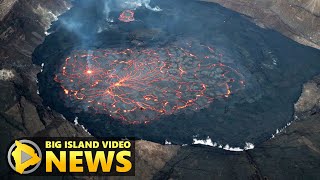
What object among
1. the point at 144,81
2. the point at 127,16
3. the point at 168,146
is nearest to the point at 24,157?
the point at 168,146

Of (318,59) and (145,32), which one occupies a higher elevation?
(145,32)

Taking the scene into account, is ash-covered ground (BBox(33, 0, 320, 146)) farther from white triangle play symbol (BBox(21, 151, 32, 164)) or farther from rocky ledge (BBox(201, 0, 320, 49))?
white triangle play symbol (BBox(21, 151, 32, 164))

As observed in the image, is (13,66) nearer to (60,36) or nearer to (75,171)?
(60,36)

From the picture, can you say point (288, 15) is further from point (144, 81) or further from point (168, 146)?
point (168, 146)

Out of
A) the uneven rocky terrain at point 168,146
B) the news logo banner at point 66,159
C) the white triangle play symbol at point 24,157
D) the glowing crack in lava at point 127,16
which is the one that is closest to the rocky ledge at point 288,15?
the uneven rocky terrain at point 168,146

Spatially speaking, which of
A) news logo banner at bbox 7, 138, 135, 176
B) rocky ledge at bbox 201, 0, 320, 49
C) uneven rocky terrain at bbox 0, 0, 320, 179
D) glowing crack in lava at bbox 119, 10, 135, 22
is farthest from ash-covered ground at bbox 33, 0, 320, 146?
news logo banner at bbox 7, 138, 135, 176

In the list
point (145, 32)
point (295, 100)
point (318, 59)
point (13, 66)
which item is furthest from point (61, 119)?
point (318, 59)
